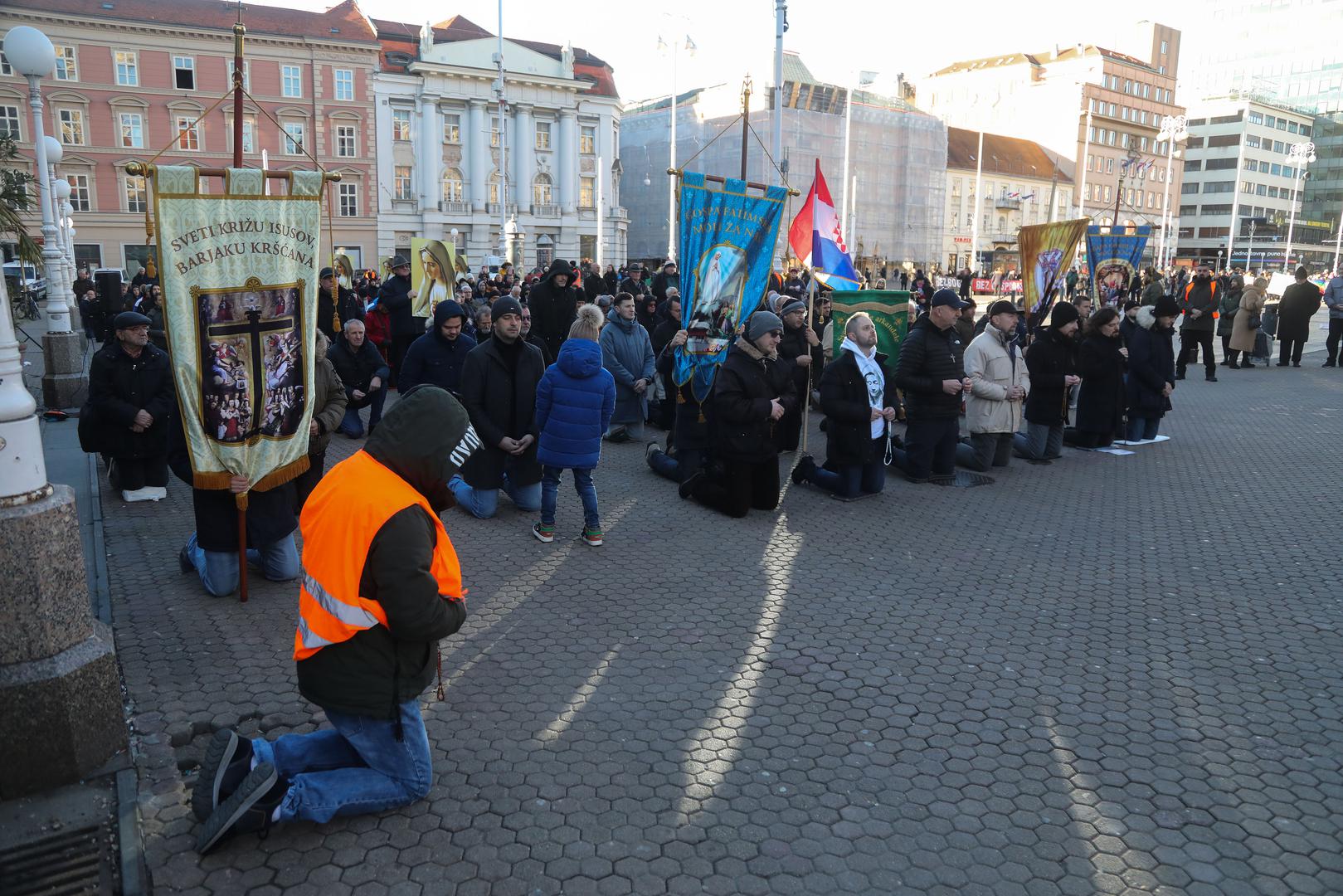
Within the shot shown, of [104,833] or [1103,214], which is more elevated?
[1103,214]

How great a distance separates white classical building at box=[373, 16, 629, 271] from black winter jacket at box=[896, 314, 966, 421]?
50991 mm

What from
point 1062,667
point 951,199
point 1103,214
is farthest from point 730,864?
point 1103,214

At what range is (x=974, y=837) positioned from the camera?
350 centimetres

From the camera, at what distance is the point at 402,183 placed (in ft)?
199

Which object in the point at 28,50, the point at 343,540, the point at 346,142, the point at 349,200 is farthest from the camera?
the point at 349,200

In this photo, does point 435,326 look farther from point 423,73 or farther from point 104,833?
point 423,73

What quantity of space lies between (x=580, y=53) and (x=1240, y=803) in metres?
70.0

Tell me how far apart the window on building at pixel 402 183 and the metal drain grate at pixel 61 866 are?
61377 millimetres

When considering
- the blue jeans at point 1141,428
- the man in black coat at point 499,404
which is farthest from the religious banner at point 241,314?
the blue jeans at point 1141,428

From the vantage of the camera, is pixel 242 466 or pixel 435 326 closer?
pixel 242 466

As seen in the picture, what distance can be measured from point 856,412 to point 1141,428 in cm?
523

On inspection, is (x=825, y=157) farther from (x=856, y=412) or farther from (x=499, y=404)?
(x=499, y=404)

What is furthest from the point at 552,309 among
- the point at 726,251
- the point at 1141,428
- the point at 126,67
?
the point at 126,67

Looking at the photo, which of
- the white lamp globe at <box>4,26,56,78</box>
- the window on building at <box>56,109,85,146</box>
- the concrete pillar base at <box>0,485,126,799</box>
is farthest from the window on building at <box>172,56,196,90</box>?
the concrete pillar base at <box>0,485,126,799</box>
